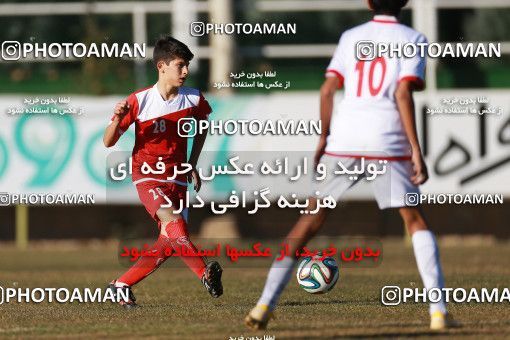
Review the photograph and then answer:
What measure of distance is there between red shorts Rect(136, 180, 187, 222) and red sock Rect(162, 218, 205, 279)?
155 mm

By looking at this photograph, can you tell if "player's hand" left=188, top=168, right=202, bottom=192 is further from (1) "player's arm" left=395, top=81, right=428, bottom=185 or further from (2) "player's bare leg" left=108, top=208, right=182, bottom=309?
(1) "player's arm" left=395, top=81, right=428, bottom=185

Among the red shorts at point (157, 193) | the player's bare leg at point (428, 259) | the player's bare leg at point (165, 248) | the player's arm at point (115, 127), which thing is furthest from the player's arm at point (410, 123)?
the red shorts at point (157, 193)

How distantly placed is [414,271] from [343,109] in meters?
7.04

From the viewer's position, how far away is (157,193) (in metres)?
10.2

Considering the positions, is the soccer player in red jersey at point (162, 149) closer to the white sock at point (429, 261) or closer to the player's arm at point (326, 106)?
the player's arm at point (326, 106)

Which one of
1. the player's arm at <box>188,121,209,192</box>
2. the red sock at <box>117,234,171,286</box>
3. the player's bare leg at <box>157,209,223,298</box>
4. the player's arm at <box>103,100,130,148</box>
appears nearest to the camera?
the player's arm at <box>103,100,130,148</box>

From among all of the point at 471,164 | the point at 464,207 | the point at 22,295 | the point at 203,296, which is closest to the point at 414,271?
the point at 203,296

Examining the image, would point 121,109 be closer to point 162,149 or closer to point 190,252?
point 162,149

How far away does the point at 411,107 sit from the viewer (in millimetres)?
7980

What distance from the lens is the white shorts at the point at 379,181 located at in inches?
314

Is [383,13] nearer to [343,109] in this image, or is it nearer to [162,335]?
[343,109]

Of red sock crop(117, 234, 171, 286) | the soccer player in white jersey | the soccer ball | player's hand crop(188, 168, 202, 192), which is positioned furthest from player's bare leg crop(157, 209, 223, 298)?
the soccer player in white jersey

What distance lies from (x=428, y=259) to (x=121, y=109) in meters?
2.63

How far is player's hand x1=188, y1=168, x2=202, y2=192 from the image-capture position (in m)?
9.87
